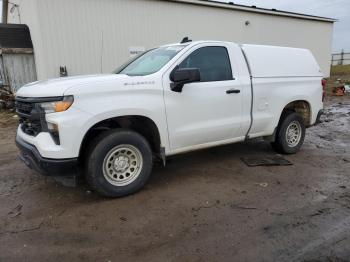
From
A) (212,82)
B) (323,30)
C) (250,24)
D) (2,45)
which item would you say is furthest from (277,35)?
(212,82)

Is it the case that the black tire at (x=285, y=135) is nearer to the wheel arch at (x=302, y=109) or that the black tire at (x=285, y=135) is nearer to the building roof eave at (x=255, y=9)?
the wheel arch at (x=302, y=109)

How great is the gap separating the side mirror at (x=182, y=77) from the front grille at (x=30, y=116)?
1695 millimetres

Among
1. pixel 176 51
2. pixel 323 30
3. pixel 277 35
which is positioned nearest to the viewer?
pixel 176 51

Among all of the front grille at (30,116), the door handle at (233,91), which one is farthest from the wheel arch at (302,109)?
the front grille at (30,116)

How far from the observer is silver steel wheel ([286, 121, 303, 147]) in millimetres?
6223

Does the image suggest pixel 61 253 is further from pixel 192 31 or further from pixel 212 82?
pixel 192 31

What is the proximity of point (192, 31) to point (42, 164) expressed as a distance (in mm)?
12685

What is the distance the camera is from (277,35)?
19047 mm

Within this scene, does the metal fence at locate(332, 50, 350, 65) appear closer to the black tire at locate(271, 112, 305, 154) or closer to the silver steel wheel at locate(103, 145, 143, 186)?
the black tire at locate(271, 112, 305, 154)

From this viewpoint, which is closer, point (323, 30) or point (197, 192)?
point (197, 192)

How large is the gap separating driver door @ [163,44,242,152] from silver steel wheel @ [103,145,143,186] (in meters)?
0.56

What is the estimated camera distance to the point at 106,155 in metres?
4.02

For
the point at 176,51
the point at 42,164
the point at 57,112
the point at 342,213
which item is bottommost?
the point at 342,213

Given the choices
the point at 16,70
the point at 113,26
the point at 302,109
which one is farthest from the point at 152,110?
the point at 16,70
